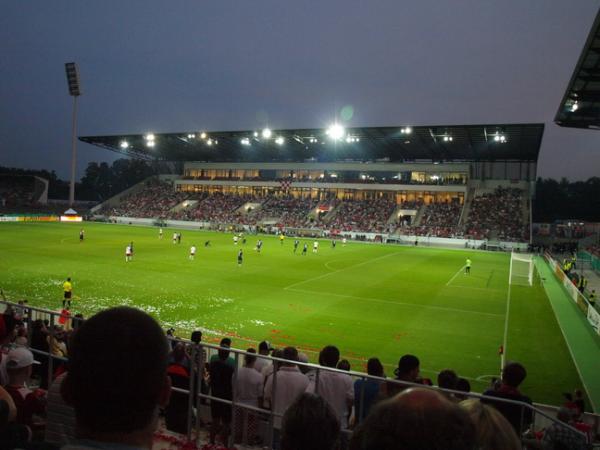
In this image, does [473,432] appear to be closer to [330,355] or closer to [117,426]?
[117,426]

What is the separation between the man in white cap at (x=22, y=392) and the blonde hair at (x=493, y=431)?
4.14 m

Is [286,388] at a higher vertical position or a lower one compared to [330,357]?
lower

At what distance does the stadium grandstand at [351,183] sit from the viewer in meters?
65.0

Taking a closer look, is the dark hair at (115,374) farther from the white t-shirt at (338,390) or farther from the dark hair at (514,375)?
the dark hair at (514,375)

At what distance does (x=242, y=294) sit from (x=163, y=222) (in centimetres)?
5667

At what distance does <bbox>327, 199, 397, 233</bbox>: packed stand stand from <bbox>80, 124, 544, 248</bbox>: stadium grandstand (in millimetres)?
169

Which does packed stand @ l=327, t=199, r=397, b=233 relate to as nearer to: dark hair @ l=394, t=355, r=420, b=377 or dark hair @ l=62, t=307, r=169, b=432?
dark hair @ l=394, t=355, r=420, b=377

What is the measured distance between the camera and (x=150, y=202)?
89.9 meters

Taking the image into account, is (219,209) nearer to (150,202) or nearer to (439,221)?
(150,202)

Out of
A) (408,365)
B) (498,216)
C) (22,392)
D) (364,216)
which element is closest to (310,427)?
(22,392)

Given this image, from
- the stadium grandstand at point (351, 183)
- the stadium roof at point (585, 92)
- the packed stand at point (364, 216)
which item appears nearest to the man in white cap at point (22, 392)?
the stadium roof at point (585, 92)

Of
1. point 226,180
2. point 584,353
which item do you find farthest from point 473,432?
point 226,180

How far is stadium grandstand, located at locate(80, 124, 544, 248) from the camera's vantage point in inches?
2557

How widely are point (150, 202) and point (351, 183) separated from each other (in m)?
39.2
